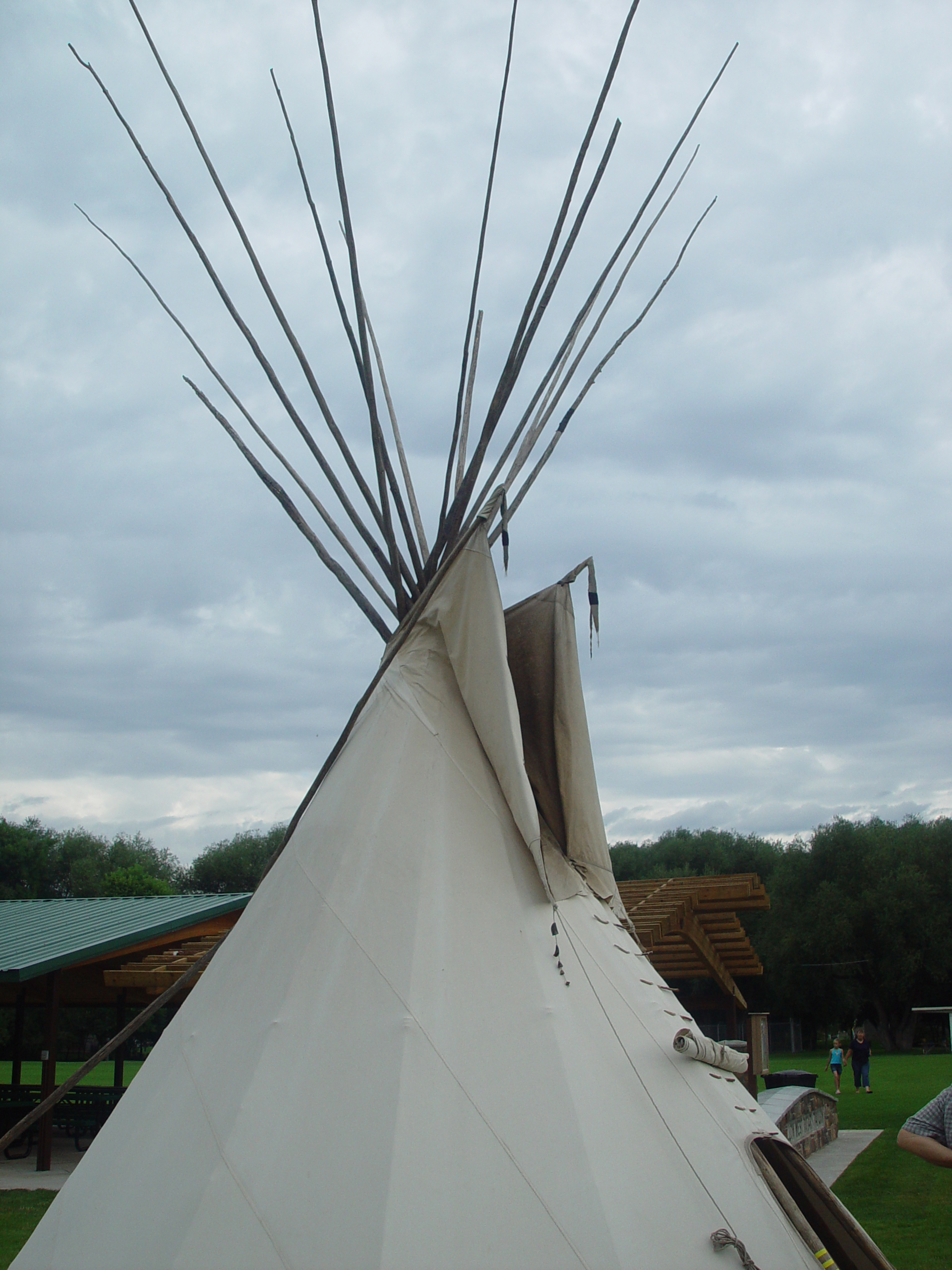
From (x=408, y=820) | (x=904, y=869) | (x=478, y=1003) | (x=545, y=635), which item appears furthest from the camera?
(x=904, y=869)

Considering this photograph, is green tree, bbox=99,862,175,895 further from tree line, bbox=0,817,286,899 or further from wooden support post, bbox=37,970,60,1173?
wooden support post, bbox=37,970,60,1173

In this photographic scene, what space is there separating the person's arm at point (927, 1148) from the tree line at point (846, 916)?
90.7 feet

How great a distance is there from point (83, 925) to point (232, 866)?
→ 33.3 metres

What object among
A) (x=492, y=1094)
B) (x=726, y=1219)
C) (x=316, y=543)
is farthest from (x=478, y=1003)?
(x=316, y=543)

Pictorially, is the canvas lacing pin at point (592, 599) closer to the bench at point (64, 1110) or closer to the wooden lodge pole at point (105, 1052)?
the wooden lodge pole at point (105, 1052)

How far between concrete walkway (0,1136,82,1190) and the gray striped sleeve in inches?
316

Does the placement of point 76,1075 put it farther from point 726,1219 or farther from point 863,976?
point 863,976

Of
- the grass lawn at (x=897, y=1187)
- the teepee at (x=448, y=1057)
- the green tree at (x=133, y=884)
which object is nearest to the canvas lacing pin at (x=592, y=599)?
the teepee at (x=448, y=1057)

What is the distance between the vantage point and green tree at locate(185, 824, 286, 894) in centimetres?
4462

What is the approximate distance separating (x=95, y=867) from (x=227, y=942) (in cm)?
4501

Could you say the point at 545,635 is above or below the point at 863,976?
above

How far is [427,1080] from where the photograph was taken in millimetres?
A: 2621

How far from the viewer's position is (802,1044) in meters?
36.4

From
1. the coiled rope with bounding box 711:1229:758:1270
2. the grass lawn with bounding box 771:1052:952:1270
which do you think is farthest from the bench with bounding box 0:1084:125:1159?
the coiled rope with bounding box 711:1229:758:1270
